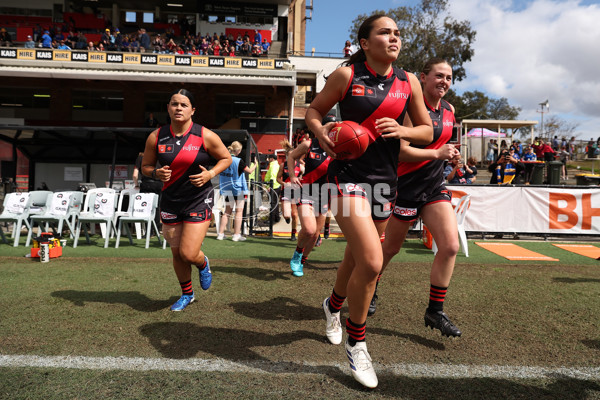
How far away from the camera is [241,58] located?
→ 24688 millimetres

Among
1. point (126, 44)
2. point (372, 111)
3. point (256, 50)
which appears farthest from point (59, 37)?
point (372, 111)

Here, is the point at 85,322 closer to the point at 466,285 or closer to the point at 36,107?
the point at 466,285

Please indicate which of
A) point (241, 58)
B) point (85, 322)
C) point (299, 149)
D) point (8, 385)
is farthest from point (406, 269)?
point (241, 58)

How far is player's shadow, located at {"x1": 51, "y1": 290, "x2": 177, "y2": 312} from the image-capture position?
4.23 metres

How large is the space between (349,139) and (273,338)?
1.77m

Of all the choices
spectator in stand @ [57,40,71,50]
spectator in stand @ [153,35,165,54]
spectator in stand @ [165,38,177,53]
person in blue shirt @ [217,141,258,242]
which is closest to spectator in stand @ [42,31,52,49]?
spectator in stand @ [57,40,71,50]

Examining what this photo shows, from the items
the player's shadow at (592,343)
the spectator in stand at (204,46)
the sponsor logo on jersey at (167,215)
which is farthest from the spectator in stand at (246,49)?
the player's shadow at (592,343)

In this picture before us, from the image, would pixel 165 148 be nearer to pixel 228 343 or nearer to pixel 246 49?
pixel 228 343

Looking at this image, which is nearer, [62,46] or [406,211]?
[406,211]

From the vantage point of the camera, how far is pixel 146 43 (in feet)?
87.2

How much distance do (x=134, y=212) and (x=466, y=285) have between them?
21.1 feet

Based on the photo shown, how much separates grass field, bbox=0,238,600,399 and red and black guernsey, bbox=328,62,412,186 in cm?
134

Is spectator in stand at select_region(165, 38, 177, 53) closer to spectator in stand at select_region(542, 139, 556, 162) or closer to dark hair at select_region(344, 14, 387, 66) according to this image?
spectator in stand at select_region(542, 139, 556, 162)

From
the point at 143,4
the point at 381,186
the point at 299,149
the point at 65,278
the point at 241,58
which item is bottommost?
the point at 65,278
